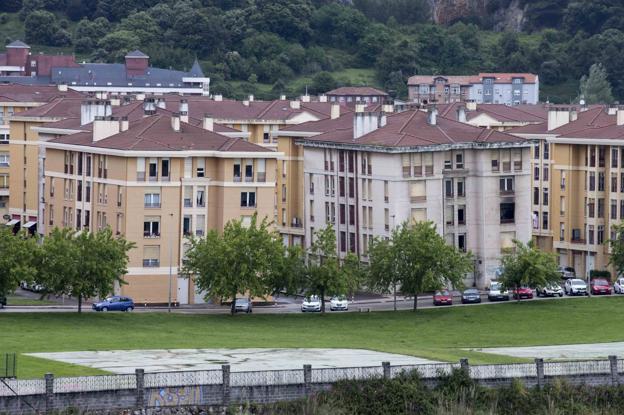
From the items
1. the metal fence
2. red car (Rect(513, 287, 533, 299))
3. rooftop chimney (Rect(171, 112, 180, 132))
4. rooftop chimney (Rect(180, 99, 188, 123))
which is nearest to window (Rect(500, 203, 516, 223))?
red car (Rect(513, 287, 533, 299))

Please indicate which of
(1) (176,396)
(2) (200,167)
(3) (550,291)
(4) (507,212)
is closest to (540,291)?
(3) (550,291)

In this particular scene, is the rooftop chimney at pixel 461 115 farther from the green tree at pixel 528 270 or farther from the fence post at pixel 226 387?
the fence post at pixel 226 387

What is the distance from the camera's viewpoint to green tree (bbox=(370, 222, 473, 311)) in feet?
315

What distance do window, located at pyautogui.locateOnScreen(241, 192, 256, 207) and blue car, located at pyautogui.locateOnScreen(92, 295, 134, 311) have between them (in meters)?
10.5

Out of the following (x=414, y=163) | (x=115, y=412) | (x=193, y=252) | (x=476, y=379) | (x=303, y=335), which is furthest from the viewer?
(x=414, y=163)

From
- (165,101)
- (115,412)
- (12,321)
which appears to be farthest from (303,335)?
(165,101)

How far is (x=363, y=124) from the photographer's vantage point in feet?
374

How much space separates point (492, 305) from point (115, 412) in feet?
136

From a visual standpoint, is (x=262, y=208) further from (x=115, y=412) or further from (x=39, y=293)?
(x=115, y=412)

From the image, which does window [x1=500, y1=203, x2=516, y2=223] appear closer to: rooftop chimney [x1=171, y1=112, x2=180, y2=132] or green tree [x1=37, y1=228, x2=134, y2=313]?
rooftop chimney [x1=171, y1=112, x2=180, y2=132]

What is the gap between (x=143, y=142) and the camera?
337 feet

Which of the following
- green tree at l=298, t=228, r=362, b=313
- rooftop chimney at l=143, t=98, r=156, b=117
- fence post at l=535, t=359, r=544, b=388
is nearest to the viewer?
fence post at l=535, t=359, r=544, b=388

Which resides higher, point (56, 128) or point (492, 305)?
point (56, 128)

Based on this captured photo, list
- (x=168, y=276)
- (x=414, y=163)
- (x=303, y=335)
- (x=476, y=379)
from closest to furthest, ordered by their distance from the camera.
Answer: (x=476, y=379)
(x=303, y=335)
(x=168, y=276)
(x=414, y=163)
